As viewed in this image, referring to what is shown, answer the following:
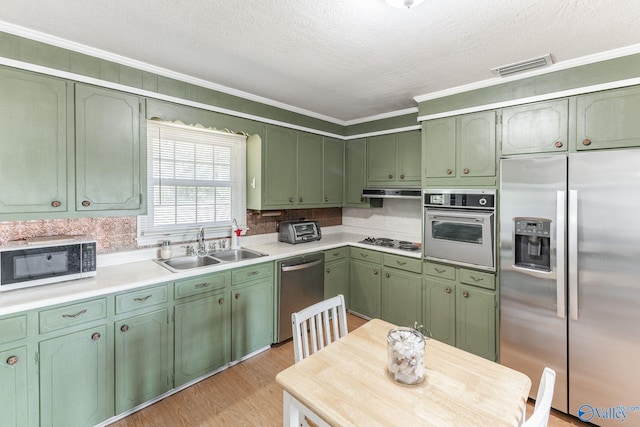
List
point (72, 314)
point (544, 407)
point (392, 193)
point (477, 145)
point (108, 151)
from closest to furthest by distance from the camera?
point (544, 407)
point (72, 314)
point (108, 151)
point (477, 145)
point (392, 193)

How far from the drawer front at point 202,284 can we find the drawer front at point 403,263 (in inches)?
65.9

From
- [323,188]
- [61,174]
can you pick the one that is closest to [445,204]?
[323,188]

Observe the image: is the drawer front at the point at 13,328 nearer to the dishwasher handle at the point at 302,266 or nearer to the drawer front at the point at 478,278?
the dishwasher handle at the point at 302,266

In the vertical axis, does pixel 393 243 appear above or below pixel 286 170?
below

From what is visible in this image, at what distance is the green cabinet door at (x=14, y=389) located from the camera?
5.10ft

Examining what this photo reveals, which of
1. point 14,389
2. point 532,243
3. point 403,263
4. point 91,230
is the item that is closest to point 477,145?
point 532,243

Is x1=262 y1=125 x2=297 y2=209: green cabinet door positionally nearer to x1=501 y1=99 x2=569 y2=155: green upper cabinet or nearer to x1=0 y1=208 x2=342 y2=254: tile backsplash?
x1=0 y1=208 x2=342 y2=254: tile backsplash

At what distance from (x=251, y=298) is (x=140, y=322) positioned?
88cm

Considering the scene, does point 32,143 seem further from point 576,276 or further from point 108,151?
point 576,276

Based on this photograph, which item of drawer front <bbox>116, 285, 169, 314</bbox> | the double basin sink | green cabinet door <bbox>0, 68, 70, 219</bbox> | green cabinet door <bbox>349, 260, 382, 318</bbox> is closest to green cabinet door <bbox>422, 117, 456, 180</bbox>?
green cabinet door <bbox>349, 260, 382, 318</bbox>

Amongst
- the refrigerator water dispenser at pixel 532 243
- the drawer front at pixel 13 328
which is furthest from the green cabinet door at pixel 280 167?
the refrigerator water dispenser at pixel 532 243

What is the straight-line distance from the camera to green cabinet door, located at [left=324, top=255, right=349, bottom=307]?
3305mm

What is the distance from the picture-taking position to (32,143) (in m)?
1.80

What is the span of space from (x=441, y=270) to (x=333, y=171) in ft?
5.85
